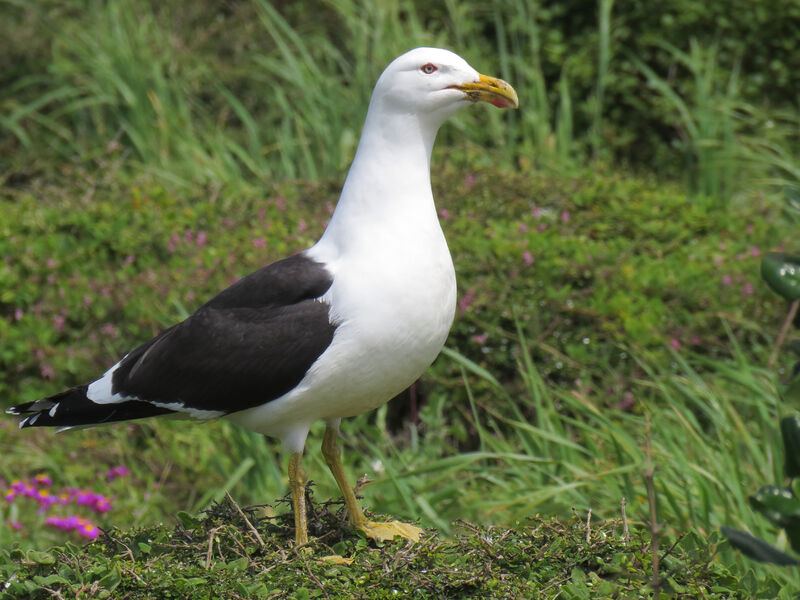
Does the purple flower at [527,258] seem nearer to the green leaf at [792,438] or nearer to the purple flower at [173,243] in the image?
the purple flower at [173,243]

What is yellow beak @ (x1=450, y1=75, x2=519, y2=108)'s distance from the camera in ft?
9.97

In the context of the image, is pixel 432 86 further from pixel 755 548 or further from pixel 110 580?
pixel 755 548

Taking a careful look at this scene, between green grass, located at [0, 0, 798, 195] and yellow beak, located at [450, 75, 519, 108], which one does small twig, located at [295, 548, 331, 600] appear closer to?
yellow beak, located at [450, 75, 519, 108]

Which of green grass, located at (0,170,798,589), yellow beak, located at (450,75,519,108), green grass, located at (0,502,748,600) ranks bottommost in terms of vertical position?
green grass, located at (0,170,798,589)

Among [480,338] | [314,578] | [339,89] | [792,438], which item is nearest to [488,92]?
[314,578]

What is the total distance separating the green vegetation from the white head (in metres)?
1.04

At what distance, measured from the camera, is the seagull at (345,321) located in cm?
283

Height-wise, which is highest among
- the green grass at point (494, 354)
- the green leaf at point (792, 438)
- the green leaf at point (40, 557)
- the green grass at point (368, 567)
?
the green leaf at point (792, 438)

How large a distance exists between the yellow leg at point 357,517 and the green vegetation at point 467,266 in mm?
84

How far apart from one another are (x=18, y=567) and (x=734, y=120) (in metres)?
5.87

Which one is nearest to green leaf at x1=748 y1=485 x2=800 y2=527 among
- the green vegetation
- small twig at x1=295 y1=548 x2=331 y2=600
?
the green vegetation

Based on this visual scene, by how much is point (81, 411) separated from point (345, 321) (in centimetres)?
88

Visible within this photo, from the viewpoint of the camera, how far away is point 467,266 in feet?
16.7

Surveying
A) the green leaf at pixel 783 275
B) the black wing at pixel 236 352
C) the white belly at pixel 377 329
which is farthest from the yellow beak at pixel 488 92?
the green leaf at pixel 783 275
